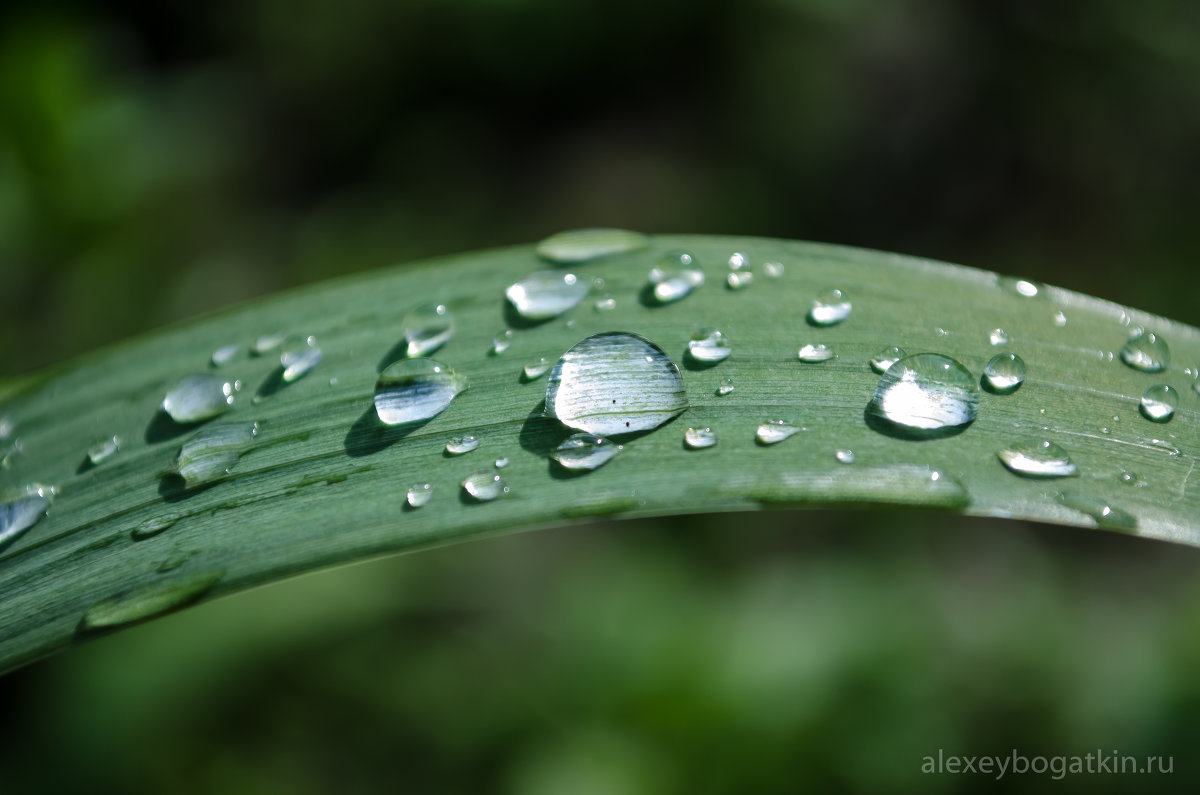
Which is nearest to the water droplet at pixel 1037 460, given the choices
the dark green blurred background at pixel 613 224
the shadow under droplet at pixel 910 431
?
the shadow under droplet at pixel 910 431

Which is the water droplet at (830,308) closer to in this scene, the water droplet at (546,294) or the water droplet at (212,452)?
the water droplet at (546,294)

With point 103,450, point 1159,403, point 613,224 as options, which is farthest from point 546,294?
point 613,224

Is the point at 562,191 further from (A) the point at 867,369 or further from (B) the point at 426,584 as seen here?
(A) the point at 867,369

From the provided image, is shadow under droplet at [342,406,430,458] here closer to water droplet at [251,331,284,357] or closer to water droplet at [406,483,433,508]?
water droplet at [406,483,433,508]

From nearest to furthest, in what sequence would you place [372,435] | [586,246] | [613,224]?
[372,435] < [586,246] < [613,224]

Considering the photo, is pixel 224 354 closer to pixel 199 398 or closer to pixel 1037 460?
pixel 199 398

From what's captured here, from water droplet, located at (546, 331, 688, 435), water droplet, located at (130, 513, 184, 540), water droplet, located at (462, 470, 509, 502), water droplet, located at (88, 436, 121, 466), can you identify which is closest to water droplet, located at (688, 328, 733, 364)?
water droplet, located at (546, 331, 688, 435)
